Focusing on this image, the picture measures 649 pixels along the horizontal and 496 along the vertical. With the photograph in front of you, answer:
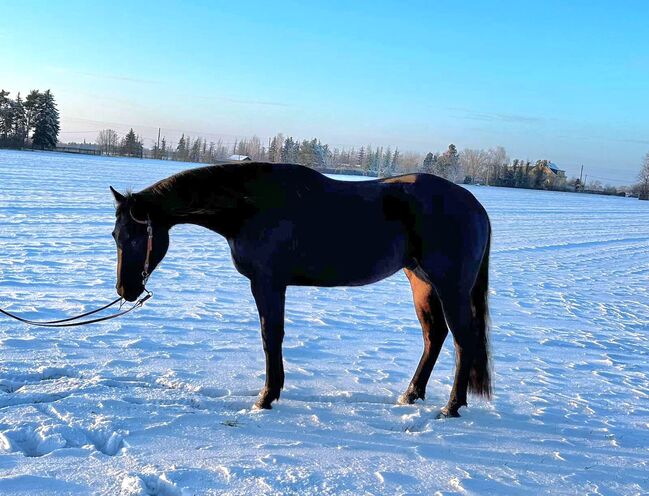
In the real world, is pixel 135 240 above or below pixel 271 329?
above

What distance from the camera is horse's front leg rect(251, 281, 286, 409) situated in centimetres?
388

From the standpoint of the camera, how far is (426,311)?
4457 millimetres

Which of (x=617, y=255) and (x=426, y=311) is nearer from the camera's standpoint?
(x=426, y=311)

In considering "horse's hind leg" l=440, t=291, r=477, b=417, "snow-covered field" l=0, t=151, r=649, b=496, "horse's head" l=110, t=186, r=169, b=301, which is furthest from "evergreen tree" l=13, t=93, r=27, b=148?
"horse's hind leg" l=440, t=291, r=477, b=417

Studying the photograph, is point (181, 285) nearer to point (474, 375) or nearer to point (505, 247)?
point (474, 375)

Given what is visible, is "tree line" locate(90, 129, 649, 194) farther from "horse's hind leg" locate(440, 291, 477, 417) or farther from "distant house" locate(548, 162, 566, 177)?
"horse's hind leg" locate(440, 291, 477, 417)

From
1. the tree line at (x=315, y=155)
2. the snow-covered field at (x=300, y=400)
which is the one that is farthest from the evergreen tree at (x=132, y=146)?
the snow-covered field at (x=300, y=400)

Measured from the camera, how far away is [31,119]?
2630 inches

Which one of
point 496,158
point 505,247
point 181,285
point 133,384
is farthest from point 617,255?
point 496,158

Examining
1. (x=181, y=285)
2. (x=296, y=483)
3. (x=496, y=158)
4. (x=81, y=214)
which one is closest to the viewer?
(x=296, y=483)

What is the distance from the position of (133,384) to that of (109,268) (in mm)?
5146

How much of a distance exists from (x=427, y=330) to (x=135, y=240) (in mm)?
2314

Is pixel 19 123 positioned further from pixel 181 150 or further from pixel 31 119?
pixel 181 150

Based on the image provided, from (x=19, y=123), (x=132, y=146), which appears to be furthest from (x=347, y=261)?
(x=132, y=146)
